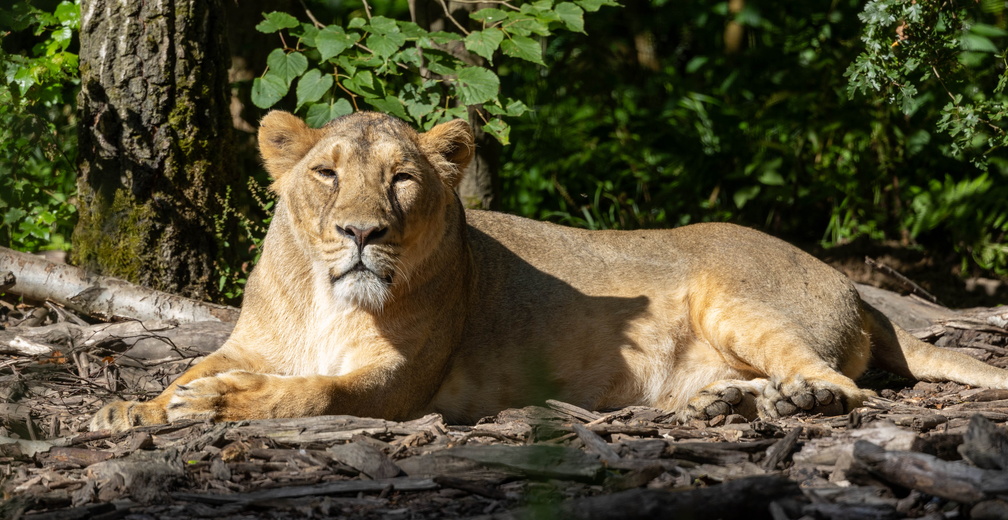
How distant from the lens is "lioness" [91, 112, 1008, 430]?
4.58 metres

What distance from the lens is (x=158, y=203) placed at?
20.4 feet

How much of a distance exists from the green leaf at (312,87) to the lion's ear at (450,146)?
1124 millimetres

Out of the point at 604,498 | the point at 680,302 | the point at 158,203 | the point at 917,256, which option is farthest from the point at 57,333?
the point at 917,256

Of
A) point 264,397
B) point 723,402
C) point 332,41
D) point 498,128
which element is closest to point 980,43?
point 498,128

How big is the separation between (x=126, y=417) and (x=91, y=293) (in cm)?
211

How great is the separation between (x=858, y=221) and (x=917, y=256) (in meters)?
0.78

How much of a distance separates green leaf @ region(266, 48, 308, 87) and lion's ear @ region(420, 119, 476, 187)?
4.69ft

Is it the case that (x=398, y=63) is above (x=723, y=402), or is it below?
above

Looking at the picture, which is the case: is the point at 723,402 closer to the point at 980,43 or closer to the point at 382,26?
the point at 382,26

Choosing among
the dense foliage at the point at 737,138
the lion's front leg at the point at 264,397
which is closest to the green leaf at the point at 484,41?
the lion's front leg at the point at 264,397

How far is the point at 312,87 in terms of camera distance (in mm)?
6148

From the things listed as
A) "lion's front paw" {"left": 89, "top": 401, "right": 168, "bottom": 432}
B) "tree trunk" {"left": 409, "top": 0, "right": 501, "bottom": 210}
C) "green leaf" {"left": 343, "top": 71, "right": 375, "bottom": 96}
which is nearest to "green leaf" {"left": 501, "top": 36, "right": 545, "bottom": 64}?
"green leaf" {"left": 343, "top": 71, "right": 375, "bottom": 96}

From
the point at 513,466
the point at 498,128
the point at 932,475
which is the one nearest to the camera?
the point at 932,475

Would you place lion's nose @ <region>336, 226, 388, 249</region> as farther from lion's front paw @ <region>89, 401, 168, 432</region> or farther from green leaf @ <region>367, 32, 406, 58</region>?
green leaf @ <region>367, 32, 406, 58</region>
